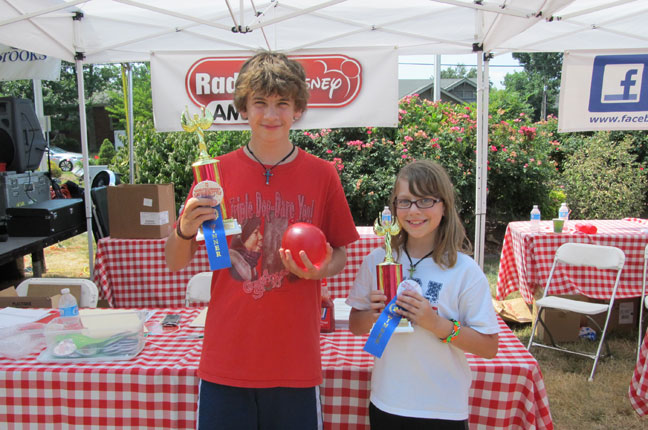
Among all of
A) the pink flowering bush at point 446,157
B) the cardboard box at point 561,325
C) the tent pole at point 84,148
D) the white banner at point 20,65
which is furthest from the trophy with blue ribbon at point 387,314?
the white banner at point 20,65

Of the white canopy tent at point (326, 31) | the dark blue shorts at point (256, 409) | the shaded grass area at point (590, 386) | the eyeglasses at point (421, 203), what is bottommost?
the shaded grass area at point (590, 386)

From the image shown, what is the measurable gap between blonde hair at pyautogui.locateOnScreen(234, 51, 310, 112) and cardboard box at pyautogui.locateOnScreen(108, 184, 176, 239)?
10.4ft

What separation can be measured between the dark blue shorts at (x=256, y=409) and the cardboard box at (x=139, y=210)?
128 inches

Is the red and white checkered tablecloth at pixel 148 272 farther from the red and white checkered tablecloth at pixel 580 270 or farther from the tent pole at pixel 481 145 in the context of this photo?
the red and white checkered tablecloth at pixel 580 270

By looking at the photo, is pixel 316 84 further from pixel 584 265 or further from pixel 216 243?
pixel 216 243

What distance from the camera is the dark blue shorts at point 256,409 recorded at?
4.75ft

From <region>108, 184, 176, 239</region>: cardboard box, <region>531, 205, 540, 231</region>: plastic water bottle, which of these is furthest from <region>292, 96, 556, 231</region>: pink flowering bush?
<region>108, 184, 176, 239</region>: cardboard box

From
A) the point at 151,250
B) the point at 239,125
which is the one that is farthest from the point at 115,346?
the point at 239,125

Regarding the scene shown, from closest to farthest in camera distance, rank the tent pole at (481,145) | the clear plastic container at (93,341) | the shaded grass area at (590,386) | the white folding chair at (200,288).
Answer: the clear plastic container at (93,341)
the white folding chair at (200,288)
the shaded grass area at (590,386)
the tent pole at (481,145)

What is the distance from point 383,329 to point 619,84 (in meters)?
4.33

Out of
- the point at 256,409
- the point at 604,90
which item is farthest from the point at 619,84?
the point at 256,409

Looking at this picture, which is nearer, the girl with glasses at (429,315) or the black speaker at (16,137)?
the girl with glasses at (429,315)

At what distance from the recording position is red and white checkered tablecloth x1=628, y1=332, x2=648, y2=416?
2.79 m

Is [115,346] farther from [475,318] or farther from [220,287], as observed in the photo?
[475,318]
